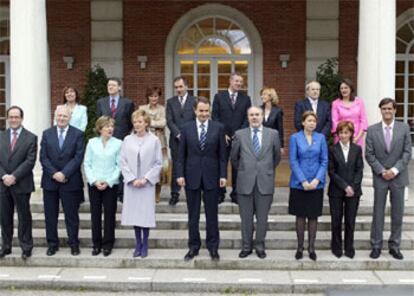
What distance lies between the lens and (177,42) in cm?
1564

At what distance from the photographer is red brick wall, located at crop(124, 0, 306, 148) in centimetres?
1534

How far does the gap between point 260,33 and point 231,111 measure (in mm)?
6956

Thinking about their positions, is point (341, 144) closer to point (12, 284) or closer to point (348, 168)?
point (348, 168)

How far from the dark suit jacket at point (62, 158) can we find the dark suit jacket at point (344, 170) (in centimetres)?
305

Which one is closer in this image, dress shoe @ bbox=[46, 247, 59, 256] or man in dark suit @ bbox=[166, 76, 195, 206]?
dress shoe @ bbox=[46, 247, 59, 256]

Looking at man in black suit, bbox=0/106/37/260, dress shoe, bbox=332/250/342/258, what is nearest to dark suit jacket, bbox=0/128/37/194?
man in black suit, bbox=0/106/37/260

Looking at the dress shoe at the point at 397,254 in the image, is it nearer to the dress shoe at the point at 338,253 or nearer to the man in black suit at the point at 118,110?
the dress shoe at the point at 338,253

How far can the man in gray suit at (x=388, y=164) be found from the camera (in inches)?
298

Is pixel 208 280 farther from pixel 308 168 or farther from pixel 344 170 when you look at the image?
pixel 344 170

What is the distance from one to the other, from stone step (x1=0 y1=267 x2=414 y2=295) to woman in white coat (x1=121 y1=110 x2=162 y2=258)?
652 millimetres

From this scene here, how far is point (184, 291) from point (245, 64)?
9.55 meters

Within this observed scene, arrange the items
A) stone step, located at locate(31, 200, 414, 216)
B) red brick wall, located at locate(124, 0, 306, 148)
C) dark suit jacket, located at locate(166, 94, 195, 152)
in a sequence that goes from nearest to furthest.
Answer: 1. dark suit jacket, located at locate(166, 94, 195, 152)
2. stone step, located at locate(31, 200, 414, 216)
3. red brick wall, located at locate(124, 0, 306, 148)

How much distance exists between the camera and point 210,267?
24.7 feet

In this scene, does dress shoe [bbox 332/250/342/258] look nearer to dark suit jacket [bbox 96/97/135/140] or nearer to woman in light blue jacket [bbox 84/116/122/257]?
woman in light blue jacket [bbox 84/116/122/257]
